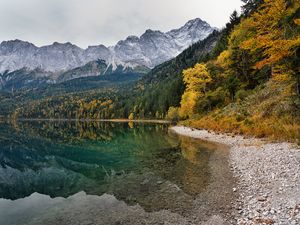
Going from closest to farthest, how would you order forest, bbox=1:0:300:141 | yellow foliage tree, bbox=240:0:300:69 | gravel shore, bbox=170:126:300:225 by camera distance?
1. gravel shore, bbox=170:126:300:225
2. yellow foliage tree, bbox=240:0:300:69
3. forest, bbox=1:0:300:141

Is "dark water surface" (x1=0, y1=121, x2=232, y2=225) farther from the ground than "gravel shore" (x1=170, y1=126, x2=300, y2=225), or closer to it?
closer to it

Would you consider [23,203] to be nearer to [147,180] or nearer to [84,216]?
[84,216]

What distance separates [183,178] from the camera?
18609 millimetres

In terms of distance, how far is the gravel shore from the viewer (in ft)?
33.8

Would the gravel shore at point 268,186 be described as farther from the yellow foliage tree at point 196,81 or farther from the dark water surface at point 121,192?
the yellow foliage tree at point 196,81

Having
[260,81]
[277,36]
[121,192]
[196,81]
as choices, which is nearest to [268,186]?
[121,192]

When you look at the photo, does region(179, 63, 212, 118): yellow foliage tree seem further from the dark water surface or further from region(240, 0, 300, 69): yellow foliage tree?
the dark water surface

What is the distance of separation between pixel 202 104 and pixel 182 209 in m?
54.9

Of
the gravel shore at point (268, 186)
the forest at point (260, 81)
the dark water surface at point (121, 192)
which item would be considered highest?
the forest at point (260, 81)

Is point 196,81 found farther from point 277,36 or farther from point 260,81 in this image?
point 277,36

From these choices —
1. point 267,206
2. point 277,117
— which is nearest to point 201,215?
point 267,206

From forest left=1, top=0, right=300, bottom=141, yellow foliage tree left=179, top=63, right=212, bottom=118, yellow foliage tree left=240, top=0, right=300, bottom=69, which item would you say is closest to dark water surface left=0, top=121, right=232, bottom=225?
forest left=1, top=0, right=300, bottom=141

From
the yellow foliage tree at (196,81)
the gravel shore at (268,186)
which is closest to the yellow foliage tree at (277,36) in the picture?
the gravel shore at (268,186)

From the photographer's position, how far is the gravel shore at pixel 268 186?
10305 mm
